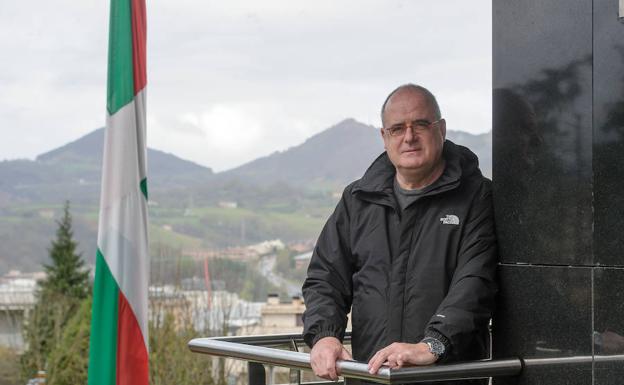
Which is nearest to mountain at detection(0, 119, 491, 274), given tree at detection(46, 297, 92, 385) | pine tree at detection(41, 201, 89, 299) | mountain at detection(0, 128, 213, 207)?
mountain at detection(0, 128, 213, 207)

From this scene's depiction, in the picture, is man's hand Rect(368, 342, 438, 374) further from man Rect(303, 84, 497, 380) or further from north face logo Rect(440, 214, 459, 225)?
north face logo Rect(440, 214, 459, 225)

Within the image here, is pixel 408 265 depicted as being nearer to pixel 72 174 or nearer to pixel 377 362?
pixel 377 362

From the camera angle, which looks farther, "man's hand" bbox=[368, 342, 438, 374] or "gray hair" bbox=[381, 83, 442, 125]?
"gray hair" bbox=[381, 83, 442, 125]

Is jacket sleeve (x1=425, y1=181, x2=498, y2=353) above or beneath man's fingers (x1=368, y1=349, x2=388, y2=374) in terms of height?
above

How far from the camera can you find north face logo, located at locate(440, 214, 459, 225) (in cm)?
289

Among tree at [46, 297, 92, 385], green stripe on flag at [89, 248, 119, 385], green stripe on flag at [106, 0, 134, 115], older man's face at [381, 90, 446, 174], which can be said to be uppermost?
green stripe on flag at [106, 0, 134, 115]

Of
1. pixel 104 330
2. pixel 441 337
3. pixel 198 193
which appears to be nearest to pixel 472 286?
pixel 441 337

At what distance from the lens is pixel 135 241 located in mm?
5242

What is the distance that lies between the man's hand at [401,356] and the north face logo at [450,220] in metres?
0.40

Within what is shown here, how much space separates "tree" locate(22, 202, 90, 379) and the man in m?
25.3

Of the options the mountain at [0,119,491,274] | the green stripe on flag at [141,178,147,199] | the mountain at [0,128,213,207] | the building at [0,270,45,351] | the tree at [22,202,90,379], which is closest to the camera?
the green stripe on flag at [141,178,147,199]

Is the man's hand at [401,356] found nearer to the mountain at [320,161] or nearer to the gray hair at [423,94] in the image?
the gray hair at [423,94]

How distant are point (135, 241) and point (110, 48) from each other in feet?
3.13

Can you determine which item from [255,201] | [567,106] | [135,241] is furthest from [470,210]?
[255,201]
